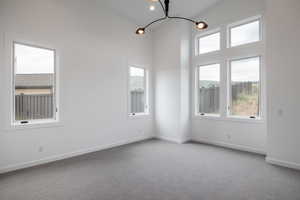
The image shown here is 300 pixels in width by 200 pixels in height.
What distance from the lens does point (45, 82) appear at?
3756 millimetres

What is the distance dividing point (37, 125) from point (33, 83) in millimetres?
911

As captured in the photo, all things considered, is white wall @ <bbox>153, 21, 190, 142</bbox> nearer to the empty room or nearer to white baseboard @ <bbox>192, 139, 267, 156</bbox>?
the empty room

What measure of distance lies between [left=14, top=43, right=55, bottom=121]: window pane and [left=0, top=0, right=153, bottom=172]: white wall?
0.71ft

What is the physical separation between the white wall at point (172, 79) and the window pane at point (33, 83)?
10.8 ft

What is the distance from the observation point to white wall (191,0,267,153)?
4207mm

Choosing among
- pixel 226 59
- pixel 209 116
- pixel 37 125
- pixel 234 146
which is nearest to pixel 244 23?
pixel 226 59

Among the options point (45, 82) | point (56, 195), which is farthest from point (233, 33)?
point (56, 195)

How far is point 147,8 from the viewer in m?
4.84

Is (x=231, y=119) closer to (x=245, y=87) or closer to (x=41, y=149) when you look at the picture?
(x=245, y=87)

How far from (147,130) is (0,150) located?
3849 millimetres

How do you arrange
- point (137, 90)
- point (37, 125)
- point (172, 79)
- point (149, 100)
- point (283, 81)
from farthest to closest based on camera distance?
point (149, 100)
point (137, 90)
point (172, 79)
point (37, 125)
point (283, 81)

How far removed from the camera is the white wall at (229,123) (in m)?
4.21

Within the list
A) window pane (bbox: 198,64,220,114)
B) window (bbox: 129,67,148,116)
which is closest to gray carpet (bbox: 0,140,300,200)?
window pane (bbox: 198,64,220,114)

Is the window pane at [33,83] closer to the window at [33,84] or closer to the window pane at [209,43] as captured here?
the window at [33,84]
